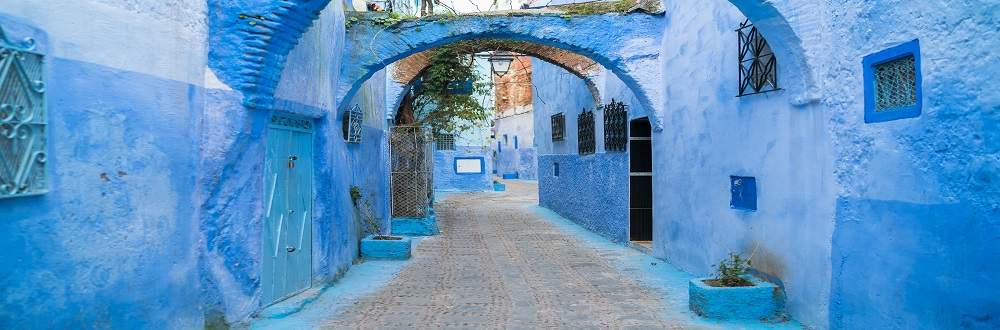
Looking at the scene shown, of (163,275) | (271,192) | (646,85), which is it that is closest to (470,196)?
(646,85)

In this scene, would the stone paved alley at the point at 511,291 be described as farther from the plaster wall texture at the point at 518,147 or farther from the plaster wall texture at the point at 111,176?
the plaster wall texture at the point at 518,147

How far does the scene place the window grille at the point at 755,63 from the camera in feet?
19.2

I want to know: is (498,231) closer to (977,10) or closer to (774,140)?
(774,140)

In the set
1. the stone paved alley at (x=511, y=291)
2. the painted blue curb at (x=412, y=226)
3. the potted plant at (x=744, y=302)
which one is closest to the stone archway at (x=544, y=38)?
the stone paved alley at (x=511, y=291)

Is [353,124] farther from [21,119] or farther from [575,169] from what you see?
[575,169]

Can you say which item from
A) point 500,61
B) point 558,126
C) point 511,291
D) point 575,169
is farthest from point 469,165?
point 511,291

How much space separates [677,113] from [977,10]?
190 inches

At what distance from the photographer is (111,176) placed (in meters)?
3.99

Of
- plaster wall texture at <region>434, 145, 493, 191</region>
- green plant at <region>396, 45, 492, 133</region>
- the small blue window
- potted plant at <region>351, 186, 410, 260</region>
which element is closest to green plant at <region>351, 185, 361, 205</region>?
potted plant at <region>351, 186, 410, 260</region>

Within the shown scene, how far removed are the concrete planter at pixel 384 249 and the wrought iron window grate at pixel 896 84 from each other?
6.19 m

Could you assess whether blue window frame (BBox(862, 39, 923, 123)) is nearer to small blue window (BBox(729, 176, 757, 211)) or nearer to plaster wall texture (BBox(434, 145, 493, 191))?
A: small blue window (BBox(729, 176, 757, 211))

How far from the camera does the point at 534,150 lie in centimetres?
3350

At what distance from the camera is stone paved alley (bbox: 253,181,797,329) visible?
5762 millimetres

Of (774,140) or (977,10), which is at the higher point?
(977,10)
